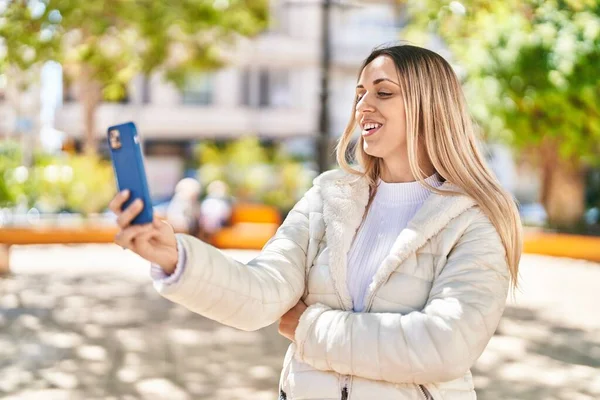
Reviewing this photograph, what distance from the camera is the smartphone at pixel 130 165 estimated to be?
192cm

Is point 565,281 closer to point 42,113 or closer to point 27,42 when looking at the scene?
point 27,42

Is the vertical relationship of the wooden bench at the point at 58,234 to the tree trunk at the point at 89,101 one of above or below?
below

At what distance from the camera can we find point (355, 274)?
7.83 feet

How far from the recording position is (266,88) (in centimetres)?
3797

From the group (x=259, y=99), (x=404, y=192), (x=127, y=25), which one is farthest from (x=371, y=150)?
(x=259, y=99)

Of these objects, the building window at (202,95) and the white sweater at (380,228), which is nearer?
the white sweater at (380,228)

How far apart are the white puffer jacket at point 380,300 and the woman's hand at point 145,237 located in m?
0.06

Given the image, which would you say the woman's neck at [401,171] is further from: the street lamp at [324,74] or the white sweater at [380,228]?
the street lamp at [324,74]

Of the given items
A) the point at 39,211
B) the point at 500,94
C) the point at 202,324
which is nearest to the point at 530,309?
the point at 202,324

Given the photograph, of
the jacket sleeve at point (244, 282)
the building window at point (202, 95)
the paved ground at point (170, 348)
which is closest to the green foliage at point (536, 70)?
the paved ground at point (170, 348)

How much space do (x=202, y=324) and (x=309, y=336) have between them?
Answer: 22.3 feet

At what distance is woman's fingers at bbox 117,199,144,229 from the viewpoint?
192 cm

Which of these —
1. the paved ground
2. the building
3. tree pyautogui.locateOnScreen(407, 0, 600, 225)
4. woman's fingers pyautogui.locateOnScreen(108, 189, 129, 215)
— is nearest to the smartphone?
woman's fingers pyautogui.locateOnScreen(108, 189, 129, 215)

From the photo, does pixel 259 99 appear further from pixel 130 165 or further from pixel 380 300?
pixel 130 165
